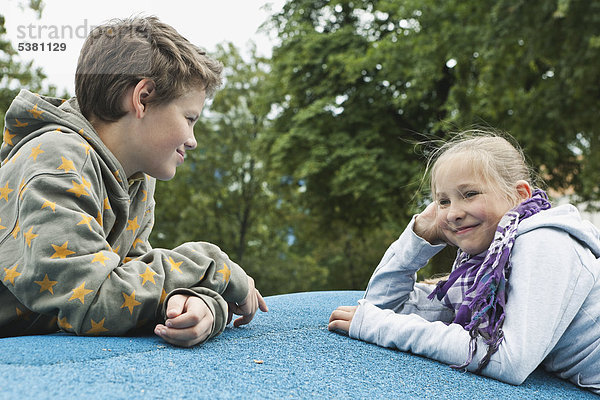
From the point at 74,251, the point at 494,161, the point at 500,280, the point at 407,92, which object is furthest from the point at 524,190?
the point at 407,92

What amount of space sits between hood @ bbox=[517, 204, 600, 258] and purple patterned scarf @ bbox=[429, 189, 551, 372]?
0.06 metres

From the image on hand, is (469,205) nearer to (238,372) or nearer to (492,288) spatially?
(492,288)

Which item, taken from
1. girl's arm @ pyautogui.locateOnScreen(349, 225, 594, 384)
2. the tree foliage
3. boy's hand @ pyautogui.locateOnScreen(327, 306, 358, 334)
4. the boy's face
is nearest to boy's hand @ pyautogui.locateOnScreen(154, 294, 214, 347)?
the boy's face

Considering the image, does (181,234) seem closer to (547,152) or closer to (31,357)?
(547,152)

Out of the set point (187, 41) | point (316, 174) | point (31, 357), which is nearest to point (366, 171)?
point (316, 174)

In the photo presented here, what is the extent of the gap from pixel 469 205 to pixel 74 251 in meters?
1.42

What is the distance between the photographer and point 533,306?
6.14ft

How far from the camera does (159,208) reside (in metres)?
17.7

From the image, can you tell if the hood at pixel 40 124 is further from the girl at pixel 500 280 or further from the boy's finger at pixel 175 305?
the girl at pixel 500 280

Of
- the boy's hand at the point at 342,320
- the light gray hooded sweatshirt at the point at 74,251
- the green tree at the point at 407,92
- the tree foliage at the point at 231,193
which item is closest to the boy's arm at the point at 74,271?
the light gray hooded sweatshirt at the point at 74,251

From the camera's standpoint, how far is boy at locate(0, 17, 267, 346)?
1.69m

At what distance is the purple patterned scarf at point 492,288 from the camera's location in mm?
1965

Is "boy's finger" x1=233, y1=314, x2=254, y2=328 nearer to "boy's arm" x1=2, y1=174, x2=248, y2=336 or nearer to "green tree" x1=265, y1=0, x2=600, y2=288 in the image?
"boy's arm" x1=2, y1=174, x2=248, y2=336

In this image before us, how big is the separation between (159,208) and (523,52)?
467 inches
